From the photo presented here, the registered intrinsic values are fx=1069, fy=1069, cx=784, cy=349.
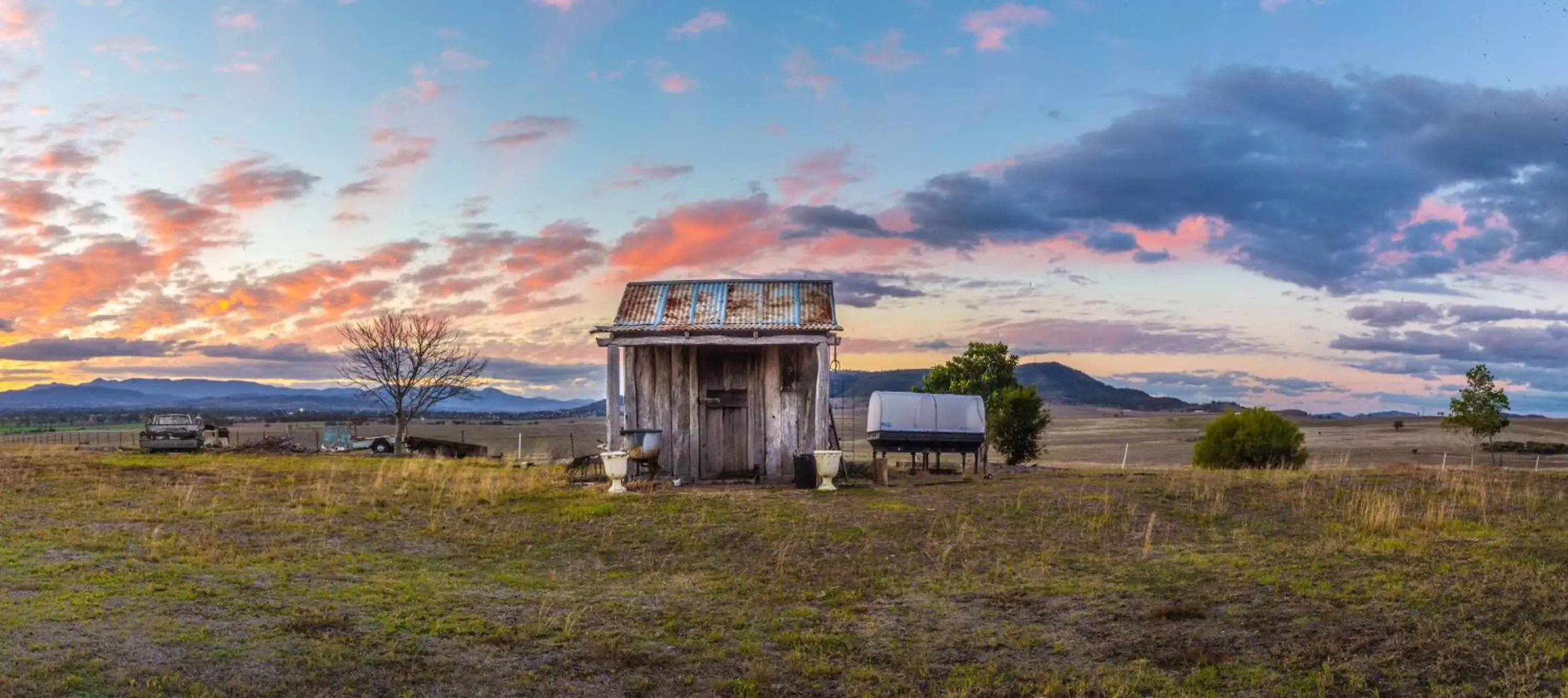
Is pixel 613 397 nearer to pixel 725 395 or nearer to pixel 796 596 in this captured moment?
pixel 725 395

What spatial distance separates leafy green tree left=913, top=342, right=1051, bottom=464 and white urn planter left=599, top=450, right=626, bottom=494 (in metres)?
Answer: 22.2

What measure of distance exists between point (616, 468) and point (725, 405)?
16.8 feet

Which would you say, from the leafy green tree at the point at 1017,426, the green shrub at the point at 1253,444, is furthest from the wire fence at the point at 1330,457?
the green shrub at the point at 1253,444

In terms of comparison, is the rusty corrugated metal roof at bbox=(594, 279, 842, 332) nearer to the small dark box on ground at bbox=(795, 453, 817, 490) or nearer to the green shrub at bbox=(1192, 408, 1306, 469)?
the small dark box on ground at bbox=(795, 453, 817, 490)

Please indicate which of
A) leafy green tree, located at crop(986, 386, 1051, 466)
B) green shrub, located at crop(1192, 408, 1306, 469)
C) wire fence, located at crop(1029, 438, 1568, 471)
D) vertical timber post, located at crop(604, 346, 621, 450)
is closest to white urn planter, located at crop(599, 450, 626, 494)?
vertical timber post, located at crop(604, 346, 621, 450)

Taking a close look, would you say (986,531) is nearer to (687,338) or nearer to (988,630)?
(988,630)

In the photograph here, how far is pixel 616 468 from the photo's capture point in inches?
955

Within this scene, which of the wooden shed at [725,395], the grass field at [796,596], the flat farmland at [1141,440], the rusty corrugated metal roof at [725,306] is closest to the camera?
the grass field at [796,596]

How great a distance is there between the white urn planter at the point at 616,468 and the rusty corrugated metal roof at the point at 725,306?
400 centimetres

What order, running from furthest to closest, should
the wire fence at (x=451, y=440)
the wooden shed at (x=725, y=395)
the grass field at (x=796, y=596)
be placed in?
the wire fence at (x=451, y=440)
the wooden shed at (x=725, y=395)
the grass field at (x=796, y=596)

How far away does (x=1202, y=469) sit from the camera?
31156 millimetres

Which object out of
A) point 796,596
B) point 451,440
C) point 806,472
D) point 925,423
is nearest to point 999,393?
point 925,423

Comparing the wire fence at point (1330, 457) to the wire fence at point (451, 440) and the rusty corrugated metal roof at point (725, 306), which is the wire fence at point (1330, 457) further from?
the wire fence at point (451, 440)

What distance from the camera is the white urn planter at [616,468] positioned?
79.0ft
